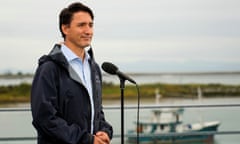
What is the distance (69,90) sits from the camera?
2.09m

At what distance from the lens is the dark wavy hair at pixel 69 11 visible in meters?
2.15

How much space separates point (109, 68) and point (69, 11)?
0.97ft

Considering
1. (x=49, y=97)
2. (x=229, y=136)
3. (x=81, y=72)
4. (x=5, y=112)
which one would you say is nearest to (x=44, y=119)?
(x=49, y=97)

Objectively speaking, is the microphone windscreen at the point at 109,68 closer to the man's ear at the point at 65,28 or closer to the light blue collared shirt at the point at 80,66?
the light blue collared shirt at the point at 80,66

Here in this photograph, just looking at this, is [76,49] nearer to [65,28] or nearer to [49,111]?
[65,28]

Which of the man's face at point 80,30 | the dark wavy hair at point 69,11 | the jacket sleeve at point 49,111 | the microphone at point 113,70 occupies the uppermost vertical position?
the dark wavy hair at point 69,11

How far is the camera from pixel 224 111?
533 centimetres

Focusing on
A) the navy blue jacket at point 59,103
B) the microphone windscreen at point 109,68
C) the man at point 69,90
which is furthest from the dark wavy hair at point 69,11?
the microphone windscreen at point 109,68

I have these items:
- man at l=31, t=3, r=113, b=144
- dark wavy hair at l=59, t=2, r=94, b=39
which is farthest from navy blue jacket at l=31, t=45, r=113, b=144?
dark wavy hair at l=59, t=2, r=94, b=39

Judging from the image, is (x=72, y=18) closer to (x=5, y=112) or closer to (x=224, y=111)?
(x=5, y=112)

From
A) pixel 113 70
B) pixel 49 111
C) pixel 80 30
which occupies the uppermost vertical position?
pixel 80 30

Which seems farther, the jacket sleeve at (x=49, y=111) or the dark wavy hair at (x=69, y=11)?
the dark wavy hair at (x=69, y=11)

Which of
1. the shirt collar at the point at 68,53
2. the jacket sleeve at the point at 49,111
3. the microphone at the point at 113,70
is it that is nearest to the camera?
the jacket sleeve at the point at 49,111

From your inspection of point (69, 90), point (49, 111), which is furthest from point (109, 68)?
point (49, 111)
